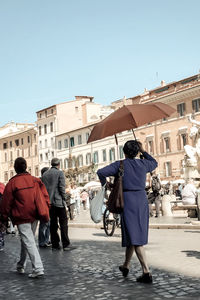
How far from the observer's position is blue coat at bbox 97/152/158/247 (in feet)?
20.2

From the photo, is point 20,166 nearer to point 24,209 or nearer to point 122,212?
point 24,209

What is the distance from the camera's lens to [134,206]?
6199 mm

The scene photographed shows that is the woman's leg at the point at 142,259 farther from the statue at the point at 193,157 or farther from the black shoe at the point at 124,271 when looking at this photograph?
the statue at the point at 193,157

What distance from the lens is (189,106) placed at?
53594mm

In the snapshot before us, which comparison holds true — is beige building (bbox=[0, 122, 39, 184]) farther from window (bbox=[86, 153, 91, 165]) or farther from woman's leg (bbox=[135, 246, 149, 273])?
woman's leg (bbox=[135, 246, 149, 273])

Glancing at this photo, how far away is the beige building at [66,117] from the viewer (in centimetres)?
7644

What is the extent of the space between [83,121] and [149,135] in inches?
→ 780

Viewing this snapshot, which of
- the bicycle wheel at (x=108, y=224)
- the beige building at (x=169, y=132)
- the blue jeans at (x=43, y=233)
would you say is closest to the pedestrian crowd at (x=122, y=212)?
the blue jeans at (x=43, y=233)

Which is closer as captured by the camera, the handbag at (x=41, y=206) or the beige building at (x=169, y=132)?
the handbag at (x=41, y=206)

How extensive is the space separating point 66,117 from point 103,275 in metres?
72.2

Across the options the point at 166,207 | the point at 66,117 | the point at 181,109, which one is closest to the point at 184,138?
the point at 181,109

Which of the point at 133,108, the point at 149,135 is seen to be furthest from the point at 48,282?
the point at 149,135

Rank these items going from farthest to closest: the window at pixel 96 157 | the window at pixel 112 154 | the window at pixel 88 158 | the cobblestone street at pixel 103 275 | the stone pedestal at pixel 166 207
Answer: the window at pixel 88 158
the window at pixel 96 157
the window at pixel 112 154
the stone pedestal at pixel 166 207
the cobblestone street at pixel 103 275

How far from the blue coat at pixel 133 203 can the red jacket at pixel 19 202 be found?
1150 mm
